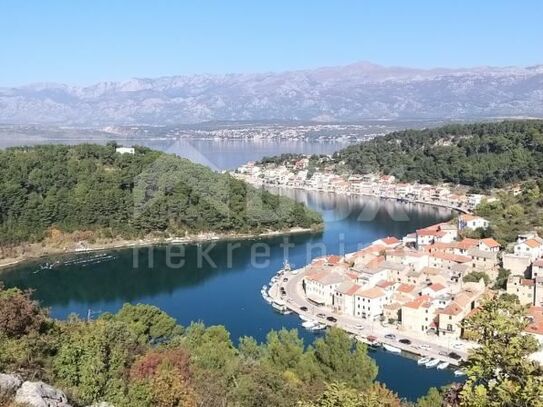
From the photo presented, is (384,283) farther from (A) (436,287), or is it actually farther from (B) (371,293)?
(A) (436,287)

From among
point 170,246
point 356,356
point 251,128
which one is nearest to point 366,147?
point 170,246

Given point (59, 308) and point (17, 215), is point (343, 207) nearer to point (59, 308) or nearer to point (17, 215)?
point (17, 215)

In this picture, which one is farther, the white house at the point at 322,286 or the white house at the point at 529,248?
the white house at the point at 529,248

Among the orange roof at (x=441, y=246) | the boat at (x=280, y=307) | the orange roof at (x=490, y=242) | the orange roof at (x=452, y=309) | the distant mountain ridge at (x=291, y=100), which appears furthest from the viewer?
the distant mountain ridge at (x=291, y=100)

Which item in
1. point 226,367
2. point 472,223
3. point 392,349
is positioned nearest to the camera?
point 226,367

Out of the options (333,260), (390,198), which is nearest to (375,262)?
(333,260)

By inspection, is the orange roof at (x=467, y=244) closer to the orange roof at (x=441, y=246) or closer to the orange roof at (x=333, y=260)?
the orange roof at (x=441, y=246)

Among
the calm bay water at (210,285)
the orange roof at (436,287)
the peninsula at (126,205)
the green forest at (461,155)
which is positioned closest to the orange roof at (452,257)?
the orange roof at (436,287)
